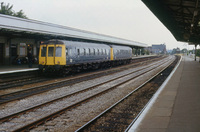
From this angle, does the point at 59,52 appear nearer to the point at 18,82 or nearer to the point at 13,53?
the point at 18,82

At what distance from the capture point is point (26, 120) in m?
7.06

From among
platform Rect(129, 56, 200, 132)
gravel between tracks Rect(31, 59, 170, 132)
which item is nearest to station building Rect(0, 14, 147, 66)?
gravel between tracks Rect(31, 59, 170, 132)

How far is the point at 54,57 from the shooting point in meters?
17.5

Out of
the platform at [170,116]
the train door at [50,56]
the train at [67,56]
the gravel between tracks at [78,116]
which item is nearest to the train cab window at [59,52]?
the train at [67,56]

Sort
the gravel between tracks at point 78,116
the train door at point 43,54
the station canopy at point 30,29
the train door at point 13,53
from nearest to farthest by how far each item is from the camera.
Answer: the gravel between tracks at point 78,116 < the station canopy at point 30,29 < the train door at point 43,54 < the train door at point 13,53

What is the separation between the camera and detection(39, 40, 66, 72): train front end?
1741 cm

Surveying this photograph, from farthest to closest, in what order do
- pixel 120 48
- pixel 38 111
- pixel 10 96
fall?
pixel 120 48
pixel 10 96
pixel 38 111

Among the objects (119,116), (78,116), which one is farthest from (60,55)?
(119,116)

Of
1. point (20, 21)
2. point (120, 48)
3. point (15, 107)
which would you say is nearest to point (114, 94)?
point (15, 107)

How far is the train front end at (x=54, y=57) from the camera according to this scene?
17.4m

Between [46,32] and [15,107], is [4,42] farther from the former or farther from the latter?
[15,107]

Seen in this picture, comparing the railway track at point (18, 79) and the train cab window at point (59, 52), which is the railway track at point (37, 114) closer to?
the railway track at point (18, 79)

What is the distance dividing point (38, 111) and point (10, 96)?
329cm

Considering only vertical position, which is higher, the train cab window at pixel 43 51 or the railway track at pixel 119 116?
the train cab window at pixel 43 51
